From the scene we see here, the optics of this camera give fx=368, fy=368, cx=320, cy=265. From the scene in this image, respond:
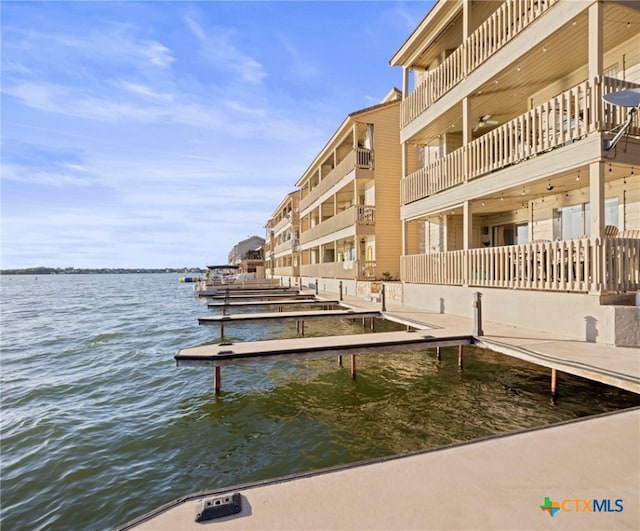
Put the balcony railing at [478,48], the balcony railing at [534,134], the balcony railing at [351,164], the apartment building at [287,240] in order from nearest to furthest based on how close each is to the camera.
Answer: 1. the balcony railing at [534,134]
2. the balcony railing at [478,48]
3. the balcony railing at [351,164]
4. the apartment building at [287,240]

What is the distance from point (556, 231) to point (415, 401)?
28.7ft

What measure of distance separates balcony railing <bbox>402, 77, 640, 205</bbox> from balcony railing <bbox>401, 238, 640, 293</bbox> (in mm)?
2524

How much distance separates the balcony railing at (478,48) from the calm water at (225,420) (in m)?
9.32

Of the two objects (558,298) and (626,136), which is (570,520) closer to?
(558,298)

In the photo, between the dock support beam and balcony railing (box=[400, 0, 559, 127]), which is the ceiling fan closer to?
balcony railing (box=[400, 0, 559, 127])

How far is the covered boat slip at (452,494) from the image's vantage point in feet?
9.24

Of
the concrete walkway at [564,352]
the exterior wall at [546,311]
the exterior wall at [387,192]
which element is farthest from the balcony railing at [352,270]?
the concrete walkway at [564,352]

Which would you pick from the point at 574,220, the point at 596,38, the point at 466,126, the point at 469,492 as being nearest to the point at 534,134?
the point at 596,38

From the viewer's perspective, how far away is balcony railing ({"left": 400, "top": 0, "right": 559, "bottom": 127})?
10.1 m

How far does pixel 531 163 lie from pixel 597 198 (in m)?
2.38

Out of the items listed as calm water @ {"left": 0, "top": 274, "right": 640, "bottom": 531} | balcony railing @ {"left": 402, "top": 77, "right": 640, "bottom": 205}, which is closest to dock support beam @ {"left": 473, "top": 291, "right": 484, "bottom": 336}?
calm water @ {"left": 0, "top": 274, "right": 640, "bottom": 531}

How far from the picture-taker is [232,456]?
593 cm

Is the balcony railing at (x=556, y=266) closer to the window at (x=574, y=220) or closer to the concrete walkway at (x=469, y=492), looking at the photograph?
the window at (x=574, y=220)

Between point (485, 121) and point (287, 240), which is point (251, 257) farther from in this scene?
point (485, 121)
